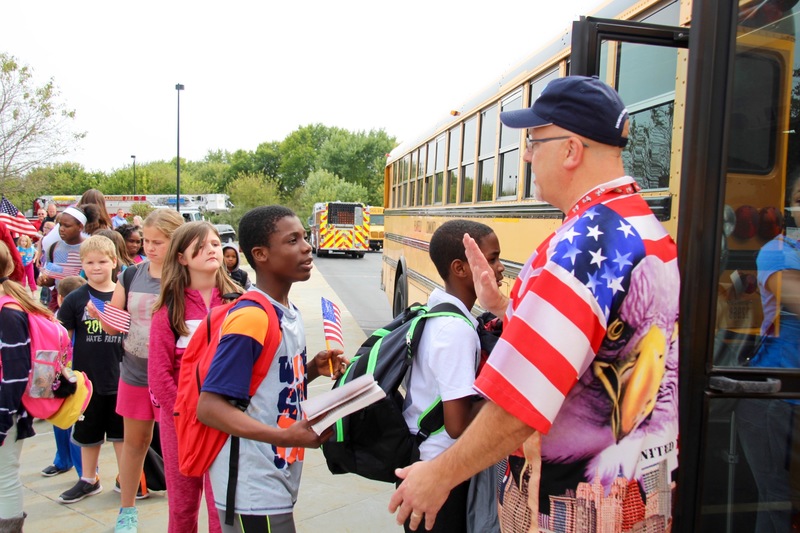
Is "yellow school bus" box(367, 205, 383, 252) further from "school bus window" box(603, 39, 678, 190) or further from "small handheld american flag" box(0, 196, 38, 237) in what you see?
"school bus window" box(603, 39, 678, 190)

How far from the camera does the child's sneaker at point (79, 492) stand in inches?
163

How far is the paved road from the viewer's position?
12.3m

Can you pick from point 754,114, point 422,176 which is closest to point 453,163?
point 422,176

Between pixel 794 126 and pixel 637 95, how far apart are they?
1088 millimetres

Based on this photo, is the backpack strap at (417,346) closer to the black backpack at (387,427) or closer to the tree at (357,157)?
the black backpack at (387,427)

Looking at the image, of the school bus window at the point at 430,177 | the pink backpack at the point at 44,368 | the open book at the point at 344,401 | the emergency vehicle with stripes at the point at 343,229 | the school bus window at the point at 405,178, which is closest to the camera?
the open book at the point at 344,401

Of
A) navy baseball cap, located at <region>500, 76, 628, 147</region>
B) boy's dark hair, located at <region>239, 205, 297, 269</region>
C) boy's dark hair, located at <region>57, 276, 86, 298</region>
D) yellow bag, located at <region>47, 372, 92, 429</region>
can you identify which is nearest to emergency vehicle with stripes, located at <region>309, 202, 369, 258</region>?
boy's dark hair, located at <region>57, 276, 86, 298</region>

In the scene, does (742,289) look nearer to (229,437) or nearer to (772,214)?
(772,214)

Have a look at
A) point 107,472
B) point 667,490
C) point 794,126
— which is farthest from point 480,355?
point 107,472

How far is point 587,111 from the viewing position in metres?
1.52

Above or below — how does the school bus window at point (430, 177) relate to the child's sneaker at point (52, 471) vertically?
above

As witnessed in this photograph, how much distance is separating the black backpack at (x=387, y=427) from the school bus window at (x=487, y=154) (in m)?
3.34

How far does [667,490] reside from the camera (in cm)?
153

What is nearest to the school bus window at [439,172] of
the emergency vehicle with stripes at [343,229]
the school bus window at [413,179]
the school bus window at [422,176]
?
the school bus window at [422,176]
